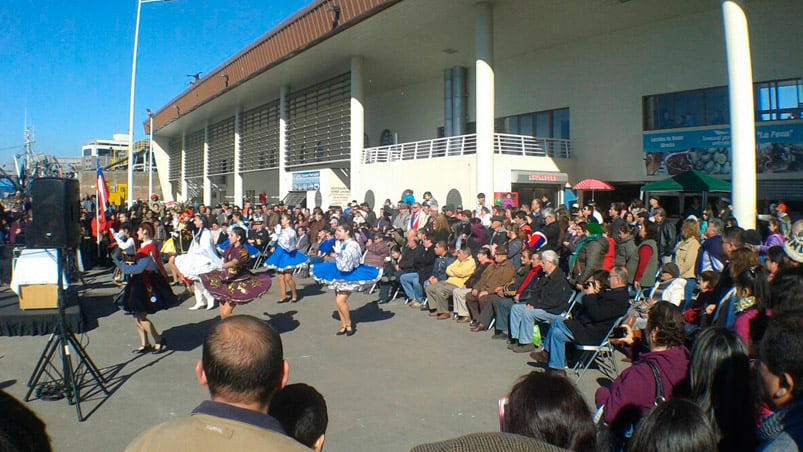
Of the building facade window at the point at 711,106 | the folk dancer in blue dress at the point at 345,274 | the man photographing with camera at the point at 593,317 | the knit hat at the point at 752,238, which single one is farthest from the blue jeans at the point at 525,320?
the building facade window at the point at 711,106

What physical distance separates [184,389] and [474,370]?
3527 millimetres

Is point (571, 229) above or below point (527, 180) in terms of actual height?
below

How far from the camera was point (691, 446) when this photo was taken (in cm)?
213

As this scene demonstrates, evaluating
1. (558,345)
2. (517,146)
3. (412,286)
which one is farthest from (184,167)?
(558,345)

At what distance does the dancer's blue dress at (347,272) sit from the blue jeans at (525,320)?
2508 mm

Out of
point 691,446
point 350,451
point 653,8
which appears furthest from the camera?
point 653,8

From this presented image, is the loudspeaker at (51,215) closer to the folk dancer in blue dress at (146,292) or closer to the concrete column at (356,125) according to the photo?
the folk dancer in blue dress at (146,292)

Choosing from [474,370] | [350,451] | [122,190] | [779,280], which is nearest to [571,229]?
[474,370]

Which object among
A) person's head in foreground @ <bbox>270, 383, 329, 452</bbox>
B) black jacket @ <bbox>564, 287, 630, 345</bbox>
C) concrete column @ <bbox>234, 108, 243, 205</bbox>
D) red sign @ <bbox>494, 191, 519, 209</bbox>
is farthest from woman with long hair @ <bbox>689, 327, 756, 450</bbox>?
concrete column @ <bbox>234, 108, 243, 205</bbox>

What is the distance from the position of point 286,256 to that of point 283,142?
63.0 ft

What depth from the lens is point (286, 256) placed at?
11.9 meters

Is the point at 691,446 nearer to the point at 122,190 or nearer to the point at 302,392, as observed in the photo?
the point at 302,392

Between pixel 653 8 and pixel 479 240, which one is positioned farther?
pixel 653 8

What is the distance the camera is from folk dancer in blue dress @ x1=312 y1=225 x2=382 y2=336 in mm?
9000
